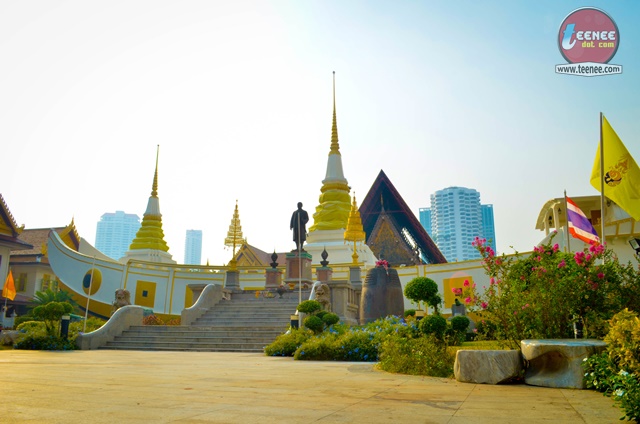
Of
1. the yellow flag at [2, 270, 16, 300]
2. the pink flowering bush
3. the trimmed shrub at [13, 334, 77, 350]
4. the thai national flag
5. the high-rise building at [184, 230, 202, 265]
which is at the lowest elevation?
the trimmed shrub at [13, 334, 77, 350]

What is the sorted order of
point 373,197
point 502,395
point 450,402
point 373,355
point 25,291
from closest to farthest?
point 450,402
point 502,395
point 373,355
point 25,291
point 373,197

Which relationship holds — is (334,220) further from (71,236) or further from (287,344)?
(287,344)

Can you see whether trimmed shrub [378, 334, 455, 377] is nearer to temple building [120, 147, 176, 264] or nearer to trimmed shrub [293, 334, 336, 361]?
trimmed shrub [293, 334, 336, 361]

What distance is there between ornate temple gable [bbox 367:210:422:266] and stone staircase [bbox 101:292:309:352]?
22084mm

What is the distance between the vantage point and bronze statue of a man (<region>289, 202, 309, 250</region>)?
2669cm

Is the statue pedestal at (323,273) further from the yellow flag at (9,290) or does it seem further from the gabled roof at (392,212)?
the gabled roof at (392,212)

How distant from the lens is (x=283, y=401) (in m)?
4.61

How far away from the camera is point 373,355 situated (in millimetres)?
11141

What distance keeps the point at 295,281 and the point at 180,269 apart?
795cm

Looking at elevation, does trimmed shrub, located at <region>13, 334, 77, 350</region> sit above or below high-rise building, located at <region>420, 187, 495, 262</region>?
below

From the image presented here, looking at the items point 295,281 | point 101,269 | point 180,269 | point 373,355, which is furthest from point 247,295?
point 373,355

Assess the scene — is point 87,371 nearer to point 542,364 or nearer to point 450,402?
point 450,402

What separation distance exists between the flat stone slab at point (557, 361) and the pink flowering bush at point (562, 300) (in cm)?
119

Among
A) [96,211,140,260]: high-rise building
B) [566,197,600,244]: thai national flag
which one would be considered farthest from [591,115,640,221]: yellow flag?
[96,211,140,260]: high-rise building
